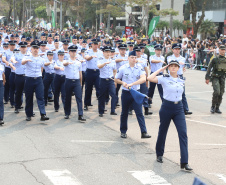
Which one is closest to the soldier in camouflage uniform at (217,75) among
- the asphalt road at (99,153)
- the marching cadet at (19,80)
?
the asphalt road at (99,153)

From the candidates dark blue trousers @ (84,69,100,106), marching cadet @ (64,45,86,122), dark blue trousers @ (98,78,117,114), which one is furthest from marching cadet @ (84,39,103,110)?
marching cadet @ (64,45,86,122)

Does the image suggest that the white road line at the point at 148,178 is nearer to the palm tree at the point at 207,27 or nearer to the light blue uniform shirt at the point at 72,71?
the light blue uniform shirt at the point at 72,71

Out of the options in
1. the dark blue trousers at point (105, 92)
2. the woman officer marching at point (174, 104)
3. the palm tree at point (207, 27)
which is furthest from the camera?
the palm tree at point (207, 27)

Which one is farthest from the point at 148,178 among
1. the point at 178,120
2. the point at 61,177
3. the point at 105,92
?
the point at 105,92

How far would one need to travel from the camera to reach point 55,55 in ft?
55.9

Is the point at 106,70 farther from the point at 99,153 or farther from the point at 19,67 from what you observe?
the point at 99,153

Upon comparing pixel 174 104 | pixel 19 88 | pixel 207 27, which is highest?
pixel 207 27

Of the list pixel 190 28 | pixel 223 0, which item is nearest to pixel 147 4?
pixel 190 28

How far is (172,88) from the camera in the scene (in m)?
8.41

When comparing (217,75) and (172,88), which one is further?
(217,75)

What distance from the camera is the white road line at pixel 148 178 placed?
24.5 feet

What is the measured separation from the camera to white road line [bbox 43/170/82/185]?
24.2ft

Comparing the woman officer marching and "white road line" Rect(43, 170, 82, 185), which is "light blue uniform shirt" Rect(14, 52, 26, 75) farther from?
"white road line" Rect(43, 170, 82, 185)

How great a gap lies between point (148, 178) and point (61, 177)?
1.45 m
